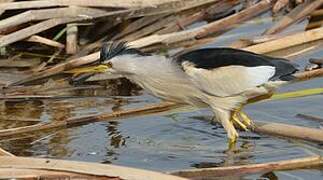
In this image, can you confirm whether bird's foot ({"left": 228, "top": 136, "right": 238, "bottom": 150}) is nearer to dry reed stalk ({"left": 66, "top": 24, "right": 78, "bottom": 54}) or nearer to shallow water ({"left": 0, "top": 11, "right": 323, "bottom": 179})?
shallow water ({"left": 0, "top": 11, "right": 323, "bottom": 179})

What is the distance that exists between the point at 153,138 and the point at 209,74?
40cm

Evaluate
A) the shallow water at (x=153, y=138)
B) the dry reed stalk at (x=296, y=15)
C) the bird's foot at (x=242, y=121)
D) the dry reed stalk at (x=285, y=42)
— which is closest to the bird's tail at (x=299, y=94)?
the shallow water at (x=153, y=138)

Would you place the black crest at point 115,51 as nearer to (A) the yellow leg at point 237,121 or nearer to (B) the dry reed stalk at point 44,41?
(A) the yellow leg at point 237,121

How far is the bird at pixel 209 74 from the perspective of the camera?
160 inches

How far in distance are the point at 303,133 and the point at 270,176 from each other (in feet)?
1.41

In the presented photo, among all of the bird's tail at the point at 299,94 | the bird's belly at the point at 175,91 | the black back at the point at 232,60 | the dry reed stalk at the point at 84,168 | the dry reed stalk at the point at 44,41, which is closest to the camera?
the dry reed stalk at the point at 84,168

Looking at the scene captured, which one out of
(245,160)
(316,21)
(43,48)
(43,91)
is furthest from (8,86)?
(316,21)

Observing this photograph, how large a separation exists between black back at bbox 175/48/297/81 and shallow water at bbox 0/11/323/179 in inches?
11.7

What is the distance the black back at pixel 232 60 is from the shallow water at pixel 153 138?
298 mm

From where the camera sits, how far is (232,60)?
4.07 meters

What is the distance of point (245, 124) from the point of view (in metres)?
4.32

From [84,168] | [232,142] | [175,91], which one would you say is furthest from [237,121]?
[84,168]

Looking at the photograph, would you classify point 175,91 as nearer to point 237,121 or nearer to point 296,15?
point 237,121

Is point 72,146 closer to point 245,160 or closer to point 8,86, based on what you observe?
point 245,160
